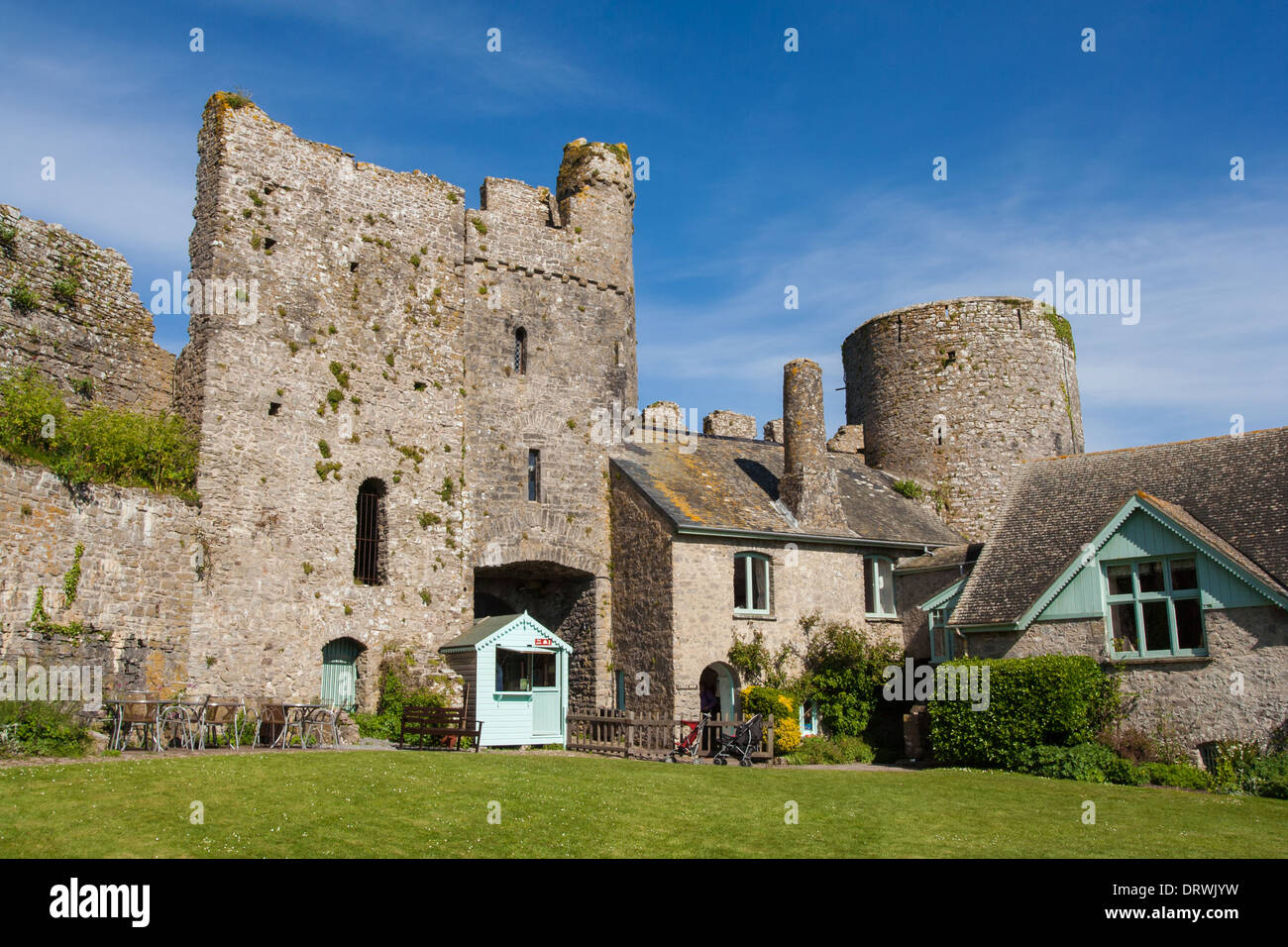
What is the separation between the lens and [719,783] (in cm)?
1614

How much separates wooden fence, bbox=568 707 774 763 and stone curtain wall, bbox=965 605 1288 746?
7.34 meters

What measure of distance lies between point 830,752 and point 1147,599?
761cm

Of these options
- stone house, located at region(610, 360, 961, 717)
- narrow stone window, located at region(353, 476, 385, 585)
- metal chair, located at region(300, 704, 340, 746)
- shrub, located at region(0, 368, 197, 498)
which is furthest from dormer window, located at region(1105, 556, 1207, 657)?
shrub, located at region(0, 368, 197, 498)

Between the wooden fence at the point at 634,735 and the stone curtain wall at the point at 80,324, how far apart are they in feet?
37.5

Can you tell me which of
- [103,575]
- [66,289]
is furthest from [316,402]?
[103,575]

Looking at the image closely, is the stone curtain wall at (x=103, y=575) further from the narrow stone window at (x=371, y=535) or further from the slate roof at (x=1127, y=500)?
the slate roof at (x=1127, y=500)

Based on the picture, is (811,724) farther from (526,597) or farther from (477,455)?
(477,455)

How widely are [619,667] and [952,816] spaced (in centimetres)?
1353

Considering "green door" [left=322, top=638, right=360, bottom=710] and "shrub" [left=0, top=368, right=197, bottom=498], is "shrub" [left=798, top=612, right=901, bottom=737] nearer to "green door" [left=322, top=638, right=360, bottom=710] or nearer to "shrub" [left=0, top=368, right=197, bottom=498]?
"green door" [left=322, top=638, right=360, bottom=710]

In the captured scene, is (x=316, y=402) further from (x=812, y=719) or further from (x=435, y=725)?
(x=812, y=719)

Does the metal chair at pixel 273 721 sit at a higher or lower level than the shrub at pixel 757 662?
lower

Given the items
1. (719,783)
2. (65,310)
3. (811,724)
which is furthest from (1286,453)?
(65,310)

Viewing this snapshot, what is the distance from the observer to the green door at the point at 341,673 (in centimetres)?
2269

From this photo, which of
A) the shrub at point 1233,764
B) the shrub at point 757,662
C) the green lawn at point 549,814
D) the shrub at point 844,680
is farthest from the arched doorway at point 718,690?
the shrub at point 1233,764
